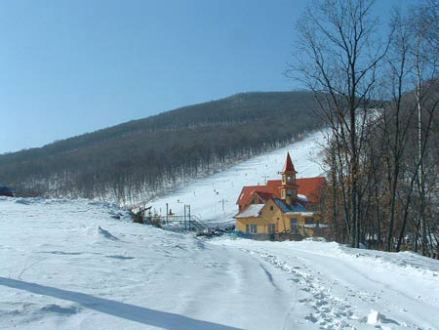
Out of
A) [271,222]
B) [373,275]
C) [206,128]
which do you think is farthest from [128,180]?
[373,275]

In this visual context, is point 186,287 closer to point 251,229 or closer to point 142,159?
point 251,229

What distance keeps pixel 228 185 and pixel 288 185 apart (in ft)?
189

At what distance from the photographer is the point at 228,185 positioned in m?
137

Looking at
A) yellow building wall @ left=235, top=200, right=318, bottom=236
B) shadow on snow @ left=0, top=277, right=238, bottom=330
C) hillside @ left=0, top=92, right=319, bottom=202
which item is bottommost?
yellow building wall @ left=235, top=200, right=318, bottom=236

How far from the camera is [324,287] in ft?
34.6

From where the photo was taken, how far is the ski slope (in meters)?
112

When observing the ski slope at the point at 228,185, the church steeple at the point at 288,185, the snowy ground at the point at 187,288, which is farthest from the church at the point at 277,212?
the snowy ground at the point at 187,288

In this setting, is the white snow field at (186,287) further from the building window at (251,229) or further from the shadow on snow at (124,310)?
the building window at (251,229)

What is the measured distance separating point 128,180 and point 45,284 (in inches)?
6071

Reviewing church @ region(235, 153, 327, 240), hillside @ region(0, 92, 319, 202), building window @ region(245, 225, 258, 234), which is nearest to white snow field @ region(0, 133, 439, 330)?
church @ region(235, 153, 327, 240)

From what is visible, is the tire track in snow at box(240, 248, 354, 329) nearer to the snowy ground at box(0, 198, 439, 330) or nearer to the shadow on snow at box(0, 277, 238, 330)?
the snowy ground at box(0, 198, 439, 330)

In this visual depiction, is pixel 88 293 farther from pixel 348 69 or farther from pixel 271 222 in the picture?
pixel 271 222

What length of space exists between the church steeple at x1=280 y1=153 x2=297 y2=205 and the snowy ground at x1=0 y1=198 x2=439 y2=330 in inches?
2481

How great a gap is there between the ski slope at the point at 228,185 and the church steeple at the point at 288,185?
19.6 meters
